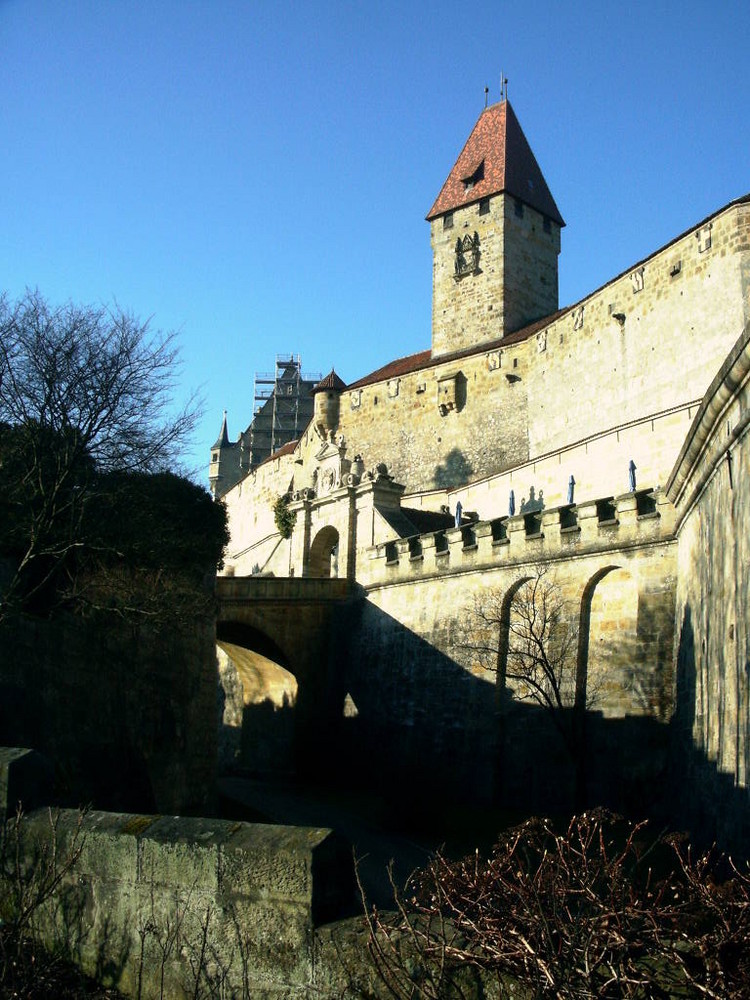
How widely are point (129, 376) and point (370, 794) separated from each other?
14.5m

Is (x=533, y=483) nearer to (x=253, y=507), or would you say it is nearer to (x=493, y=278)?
(x=493, y=278)

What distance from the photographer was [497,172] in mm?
56719

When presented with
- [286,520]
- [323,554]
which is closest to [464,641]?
[323,554]

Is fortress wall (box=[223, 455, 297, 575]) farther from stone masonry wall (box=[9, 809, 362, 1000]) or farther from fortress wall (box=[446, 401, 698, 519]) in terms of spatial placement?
stone masonry wall (box=[9, 809, 362, 1000])

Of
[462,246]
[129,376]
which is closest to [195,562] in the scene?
[129,376]

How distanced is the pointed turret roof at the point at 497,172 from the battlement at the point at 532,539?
34.0 m

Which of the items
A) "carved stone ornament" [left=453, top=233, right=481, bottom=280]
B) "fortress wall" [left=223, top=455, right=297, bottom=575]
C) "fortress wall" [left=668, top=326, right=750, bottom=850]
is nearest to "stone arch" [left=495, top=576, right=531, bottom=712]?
"fortress wall" [left=668, top=326, right=750, bottom=850]

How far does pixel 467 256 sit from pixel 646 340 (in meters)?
20.7

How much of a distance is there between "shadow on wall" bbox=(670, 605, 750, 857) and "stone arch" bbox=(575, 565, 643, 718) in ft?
6.42

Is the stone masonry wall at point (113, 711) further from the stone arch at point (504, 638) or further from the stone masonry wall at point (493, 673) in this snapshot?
the stone arch at point (504, 638)

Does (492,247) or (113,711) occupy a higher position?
(492,247)

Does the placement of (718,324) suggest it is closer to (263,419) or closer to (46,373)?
(46,373)

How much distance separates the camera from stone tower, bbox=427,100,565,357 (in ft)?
178

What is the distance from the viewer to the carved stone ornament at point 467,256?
55.5 m
